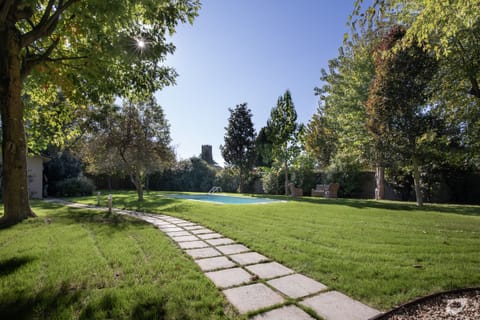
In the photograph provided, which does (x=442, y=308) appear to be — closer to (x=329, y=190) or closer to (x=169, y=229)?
(x=169, y=229)

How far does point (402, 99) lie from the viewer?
378 inches

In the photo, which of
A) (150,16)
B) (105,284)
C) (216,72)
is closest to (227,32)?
(216,72)

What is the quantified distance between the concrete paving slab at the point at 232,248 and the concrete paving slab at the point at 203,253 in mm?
120

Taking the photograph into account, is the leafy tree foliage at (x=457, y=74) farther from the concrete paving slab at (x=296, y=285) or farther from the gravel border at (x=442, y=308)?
the concrete paving slab at (x=296, y=285)

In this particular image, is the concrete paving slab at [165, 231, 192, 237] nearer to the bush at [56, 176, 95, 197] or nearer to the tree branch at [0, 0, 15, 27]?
the tree branch at [0, 0, 15, 27]

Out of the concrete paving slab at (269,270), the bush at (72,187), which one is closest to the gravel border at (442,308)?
the concrete paving slab at (269,270)

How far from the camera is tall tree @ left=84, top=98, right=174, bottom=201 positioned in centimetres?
1095

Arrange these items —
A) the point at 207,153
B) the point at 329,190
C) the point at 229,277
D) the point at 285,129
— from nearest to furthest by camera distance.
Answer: the point at 229,277 → the point at 329,190 → the point at 285,129 → the point at 207,153

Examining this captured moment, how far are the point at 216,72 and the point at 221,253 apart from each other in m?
9.34

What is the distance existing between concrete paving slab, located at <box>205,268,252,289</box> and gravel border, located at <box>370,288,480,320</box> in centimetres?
132

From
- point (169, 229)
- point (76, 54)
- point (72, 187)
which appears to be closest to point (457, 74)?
point (169, 229)

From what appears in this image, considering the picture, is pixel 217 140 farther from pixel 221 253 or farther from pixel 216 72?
pixel 221 253

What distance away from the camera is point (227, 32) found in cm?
845

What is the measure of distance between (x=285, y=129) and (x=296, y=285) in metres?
15.1
